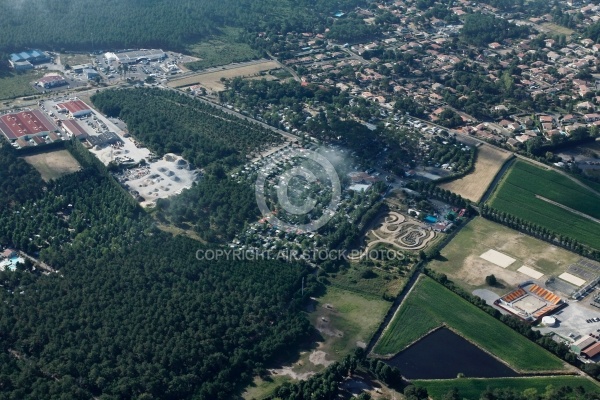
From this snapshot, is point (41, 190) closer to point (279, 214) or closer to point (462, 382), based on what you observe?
A: point (279, 214)

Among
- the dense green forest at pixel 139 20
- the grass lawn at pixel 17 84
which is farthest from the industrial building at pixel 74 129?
the dense green forest at pixel 139 20

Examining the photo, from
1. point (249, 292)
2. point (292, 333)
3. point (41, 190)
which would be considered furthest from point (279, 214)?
point (41, 190)

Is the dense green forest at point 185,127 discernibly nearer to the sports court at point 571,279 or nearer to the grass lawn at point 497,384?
the sports court at point 571,279

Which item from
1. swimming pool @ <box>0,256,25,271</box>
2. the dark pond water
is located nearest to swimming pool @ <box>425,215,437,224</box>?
the dark pond water

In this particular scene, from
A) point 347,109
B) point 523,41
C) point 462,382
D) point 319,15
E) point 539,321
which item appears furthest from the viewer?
point 319,15

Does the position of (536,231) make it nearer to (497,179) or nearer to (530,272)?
(530,272)

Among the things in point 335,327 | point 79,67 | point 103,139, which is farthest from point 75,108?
point 335,327

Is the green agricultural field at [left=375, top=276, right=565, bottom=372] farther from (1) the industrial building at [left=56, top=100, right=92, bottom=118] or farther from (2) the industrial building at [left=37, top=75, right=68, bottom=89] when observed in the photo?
(2) the industrial building at [left=37, top=75, right=68, bottom=89]
